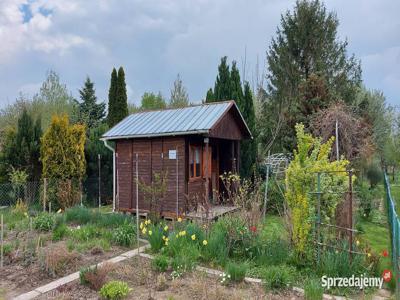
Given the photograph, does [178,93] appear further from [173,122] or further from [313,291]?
[313,291]

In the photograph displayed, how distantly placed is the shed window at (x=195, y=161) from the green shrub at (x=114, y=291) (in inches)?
205

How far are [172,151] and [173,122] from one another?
0.92m

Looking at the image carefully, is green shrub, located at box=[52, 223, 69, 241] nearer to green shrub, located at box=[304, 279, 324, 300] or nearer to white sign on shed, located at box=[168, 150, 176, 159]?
white sign on shed, located at box=[168, 150, 176, 159]

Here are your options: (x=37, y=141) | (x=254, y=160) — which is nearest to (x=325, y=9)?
(x=254, y=160)

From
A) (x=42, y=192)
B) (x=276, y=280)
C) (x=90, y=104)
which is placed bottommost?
(x=276, y=280)

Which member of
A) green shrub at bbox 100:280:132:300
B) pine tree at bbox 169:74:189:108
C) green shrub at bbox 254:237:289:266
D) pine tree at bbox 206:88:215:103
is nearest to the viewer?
green shrub at bbox 100:280:132:300

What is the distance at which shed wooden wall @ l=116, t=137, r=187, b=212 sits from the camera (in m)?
8.79

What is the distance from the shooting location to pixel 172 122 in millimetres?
9281

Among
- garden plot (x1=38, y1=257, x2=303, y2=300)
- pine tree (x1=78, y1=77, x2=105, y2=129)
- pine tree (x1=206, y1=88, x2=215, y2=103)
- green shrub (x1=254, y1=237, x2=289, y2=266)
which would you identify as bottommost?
garden plot (x1=38, y1=257, x2=303, y2=300)

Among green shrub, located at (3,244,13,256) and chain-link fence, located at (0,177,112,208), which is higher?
chain-link fence, located at (0,177,112,208)

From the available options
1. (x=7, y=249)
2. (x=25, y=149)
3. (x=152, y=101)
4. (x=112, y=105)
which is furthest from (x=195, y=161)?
(x=152, y=101)

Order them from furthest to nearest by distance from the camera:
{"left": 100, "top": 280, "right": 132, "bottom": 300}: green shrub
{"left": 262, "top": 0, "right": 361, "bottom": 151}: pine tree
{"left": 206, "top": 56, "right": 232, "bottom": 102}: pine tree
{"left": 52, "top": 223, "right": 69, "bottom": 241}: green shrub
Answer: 1. {"left": 262, "top": 0, "right": 361, "bottom": 151}: pine tree
2. {"left": 206, "top": 56, "right": 232, "bottom": 102}: pine tree
3. {"left": 52, "top": 223, "right": 69, "bottom": 241}: green shrub
4. {"left": 100, "top": 280, "right": 132, "bottom": 300}: green shrub

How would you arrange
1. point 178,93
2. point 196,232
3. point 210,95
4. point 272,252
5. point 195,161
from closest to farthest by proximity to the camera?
1. point 272,252
2. point 196,232
3. point 195,161
4. point 210,95
5. point 178,93

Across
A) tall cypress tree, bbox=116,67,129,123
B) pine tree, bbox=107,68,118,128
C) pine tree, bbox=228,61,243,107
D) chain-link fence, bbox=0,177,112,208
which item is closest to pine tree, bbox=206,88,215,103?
pine tree, bbox=228,61,243,107
